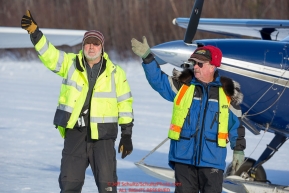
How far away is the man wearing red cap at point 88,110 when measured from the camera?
→ 4.41m

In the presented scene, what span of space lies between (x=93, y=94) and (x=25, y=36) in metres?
5.73

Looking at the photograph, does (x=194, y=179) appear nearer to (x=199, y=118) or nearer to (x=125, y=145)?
(x=199, y=118)

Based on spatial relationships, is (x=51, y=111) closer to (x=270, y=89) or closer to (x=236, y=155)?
(x=270, y=89)

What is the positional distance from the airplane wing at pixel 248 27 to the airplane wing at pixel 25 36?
5.50 ft

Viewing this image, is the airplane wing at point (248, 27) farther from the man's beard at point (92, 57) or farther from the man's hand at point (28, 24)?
the man's hand at point (28, 24)

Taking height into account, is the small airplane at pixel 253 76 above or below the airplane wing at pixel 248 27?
below

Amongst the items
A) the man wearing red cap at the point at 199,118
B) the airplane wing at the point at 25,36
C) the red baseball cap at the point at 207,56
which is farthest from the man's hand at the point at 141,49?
the airplane wing at the point at 25,36

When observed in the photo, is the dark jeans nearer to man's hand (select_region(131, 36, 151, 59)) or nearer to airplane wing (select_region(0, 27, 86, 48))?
man's hand (select_region(131, 36, 151, 59))

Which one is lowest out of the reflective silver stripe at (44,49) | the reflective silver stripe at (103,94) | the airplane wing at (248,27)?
the reflective silver stripe at (103,94)

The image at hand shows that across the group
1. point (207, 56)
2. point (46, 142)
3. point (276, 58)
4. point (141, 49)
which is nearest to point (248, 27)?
point (276, 58)

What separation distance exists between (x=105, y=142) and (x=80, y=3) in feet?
92.8

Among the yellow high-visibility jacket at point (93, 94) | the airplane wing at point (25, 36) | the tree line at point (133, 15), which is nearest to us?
the yellow high-visibility jacket at point (93, 94)

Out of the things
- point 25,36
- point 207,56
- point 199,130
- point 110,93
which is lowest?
point 199,130

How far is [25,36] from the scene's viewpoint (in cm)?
994
